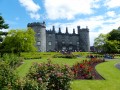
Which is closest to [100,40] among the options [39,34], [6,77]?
[39,34]

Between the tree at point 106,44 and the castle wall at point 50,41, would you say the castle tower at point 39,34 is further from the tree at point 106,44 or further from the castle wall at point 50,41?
the tree at point 106,44

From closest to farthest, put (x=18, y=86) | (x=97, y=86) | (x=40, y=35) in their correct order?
(x=18, y=86), (x=97, y=86), (x=40, y=35)

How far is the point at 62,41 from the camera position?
11294 centimetres

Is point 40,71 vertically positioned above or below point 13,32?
below

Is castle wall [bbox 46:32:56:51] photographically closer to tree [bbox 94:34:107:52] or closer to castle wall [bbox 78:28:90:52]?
castle wall [bbox 78:28:90:52]

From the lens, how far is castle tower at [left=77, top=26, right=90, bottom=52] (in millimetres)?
111312

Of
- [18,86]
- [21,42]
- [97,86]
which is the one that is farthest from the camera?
[21,42]

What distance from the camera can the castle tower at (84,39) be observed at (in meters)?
111

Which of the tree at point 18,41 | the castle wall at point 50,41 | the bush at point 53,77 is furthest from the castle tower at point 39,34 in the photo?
the bush at point 53,77

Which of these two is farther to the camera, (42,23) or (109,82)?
(42,23)

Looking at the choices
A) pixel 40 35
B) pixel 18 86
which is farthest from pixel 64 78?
pixel 40 35

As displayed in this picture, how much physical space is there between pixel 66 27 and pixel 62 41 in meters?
6.71

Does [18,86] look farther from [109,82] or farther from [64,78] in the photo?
[109,82]

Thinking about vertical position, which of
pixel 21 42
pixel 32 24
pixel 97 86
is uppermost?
pixel 32 24
